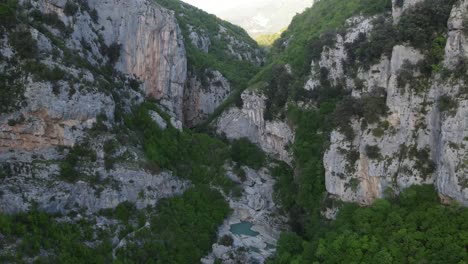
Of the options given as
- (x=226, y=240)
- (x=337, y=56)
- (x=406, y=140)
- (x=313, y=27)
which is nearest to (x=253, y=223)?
(x=226, y=240)

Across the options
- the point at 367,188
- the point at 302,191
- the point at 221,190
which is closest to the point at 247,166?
the point at 221,190

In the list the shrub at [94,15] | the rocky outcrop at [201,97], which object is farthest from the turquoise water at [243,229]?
the shrub at [94,15]

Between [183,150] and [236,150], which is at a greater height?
[236,150]

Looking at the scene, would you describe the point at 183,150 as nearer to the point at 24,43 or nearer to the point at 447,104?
the point at 24,43

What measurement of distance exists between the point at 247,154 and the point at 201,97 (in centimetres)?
1746

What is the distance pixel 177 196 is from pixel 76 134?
1396 cm

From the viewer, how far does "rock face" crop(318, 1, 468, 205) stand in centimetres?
A: 3962

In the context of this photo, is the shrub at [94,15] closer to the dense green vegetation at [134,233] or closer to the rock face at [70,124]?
the rock face at [70,124]

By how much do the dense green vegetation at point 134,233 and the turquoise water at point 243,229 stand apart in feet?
6.29

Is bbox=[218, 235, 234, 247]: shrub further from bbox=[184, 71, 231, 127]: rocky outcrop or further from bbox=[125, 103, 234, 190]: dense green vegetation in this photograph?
bbox=[184, 71, 231, 127]: rocky outcrop

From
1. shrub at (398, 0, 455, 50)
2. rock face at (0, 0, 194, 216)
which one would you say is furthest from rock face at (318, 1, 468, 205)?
rock face at (0, 0, 194, 216)

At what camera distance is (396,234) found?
39.9m

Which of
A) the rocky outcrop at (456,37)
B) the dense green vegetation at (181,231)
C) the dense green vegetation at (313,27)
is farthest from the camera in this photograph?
the dense green vegetation at (313,27)

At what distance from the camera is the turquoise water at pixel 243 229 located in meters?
57.4
